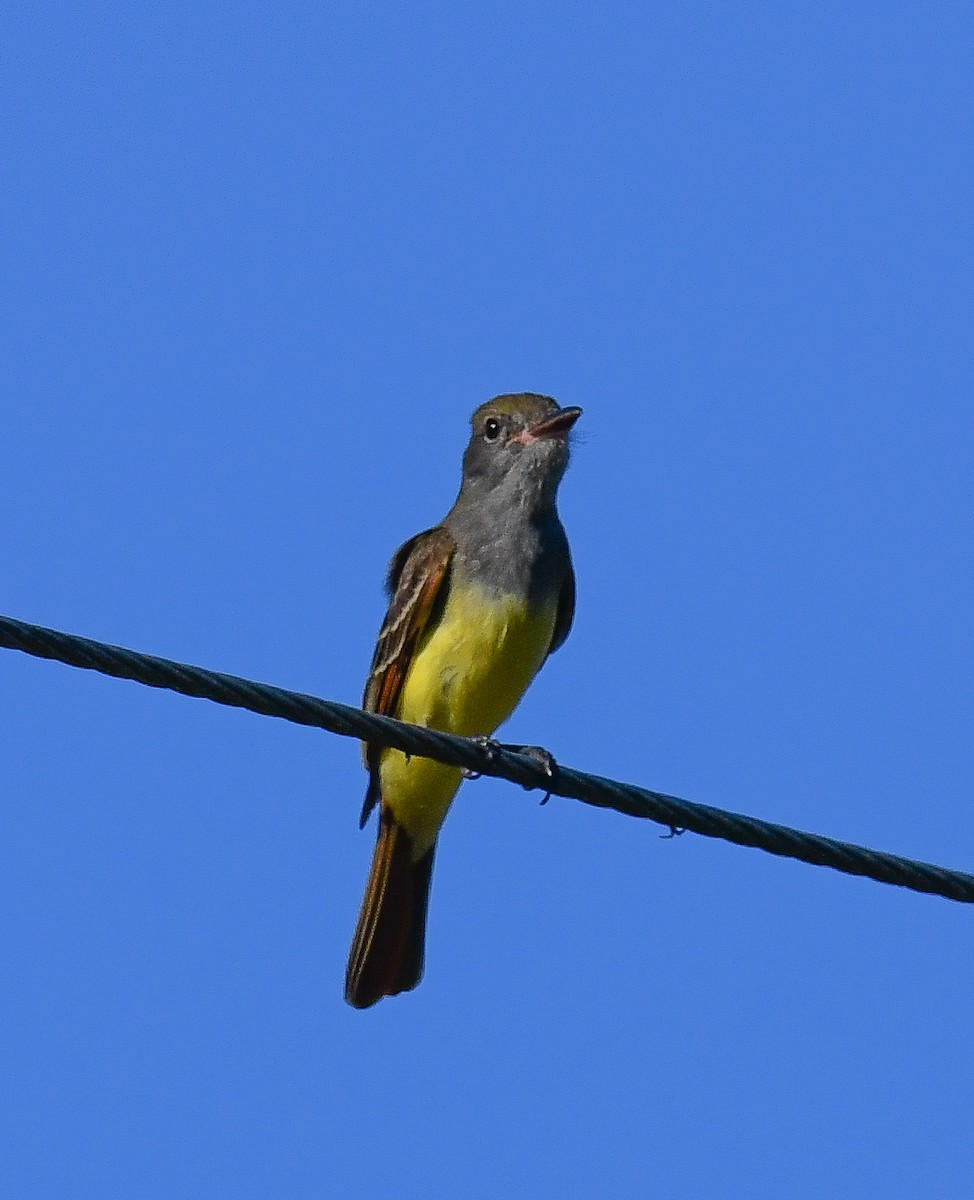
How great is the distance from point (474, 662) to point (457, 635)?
0.49ft

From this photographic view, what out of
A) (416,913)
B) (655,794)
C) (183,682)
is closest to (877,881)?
(655,794)

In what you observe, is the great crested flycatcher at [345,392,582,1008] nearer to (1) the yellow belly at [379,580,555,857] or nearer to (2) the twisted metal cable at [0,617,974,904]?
(1) the yellow belly at [379,580,555,857]

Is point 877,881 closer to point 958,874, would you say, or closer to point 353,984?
point 958,874

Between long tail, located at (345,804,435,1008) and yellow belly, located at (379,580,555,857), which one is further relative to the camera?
long tail, located at (345,804,435,1008)

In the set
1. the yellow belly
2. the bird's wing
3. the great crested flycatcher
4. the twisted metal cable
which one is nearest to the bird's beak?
the great crested flycatcher

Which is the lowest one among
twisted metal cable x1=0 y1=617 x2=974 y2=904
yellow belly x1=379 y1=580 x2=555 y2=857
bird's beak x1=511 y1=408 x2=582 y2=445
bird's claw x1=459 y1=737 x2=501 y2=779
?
twisted metal cable x1=0 y1=617 x2=974 y2=904

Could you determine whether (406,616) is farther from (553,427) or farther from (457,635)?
(553,427)

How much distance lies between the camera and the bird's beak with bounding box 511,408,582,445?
29.6ft

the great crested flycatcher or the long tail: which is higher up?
the great crested flycatcher

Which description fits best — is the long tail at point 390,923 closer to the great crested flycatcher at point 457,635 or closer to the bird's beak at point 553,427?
the great crested flycatcher at point 457,635

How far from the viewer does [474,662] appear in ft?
27.0

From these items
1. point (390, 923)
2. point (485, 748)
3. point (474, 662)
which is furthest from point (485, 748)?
point (390, 923)

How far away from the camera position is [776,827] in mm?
5367

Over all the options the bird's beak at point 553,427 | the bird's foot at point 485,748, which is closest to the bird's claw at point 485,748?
the bird's foot at point 485,748
